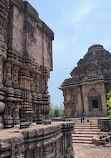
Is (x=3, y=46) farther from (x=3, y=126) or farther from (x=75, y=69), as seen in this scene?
(x=75, y=69)

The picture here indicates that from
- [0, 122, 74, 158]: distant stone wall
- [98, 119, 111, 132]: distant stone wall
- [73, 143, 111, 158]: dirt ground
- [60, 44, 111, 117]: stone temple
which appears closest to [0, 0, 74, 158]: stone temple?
[0, 122, 74, 158]: distant stone wall

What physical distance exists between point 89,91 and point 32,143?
72.6ft

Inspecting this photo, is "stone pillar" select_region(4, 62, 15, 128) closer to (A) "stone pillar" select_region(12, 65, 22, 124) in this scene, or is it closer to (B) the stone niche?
(B) the stone niche

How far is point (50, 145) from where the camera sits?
4.12 metres

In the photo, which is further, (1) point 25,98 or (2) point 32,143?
(1) point 25,98

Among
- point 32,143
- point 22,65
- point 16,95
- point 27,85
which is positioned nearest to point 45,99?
point 27,85

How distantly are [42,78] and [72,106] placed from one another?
1986 cm

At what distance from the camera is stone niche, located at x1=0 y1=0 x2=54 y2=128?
5027mm

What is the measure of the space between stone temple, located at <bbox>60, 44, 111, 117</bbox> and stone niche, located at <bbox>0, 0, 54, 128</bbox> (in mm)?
17851

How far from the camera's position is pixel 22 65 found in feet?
19.5

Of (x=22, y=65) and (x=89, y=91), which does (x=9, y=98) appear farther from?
(x=89, y=91)

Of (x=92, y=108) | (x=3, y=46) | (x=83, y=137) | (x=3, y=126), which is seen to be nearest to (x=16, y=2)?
(x=3, y=46)

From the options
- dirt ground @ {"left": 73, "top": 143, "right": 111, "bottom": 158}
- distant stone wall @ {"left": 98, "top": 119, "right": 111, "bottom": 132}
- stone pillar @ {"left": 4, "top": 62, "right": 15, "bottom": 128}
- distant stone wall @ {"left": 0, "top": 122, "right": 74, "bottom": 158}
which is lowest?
dirt ground @ {"left": 73, "top": 143, "right": 111, "bottom": 158}

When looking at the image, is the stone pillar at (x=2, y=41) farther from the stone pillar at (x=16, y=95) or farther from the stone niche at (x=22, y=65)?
the stone pillar at (x=16, y=95)
